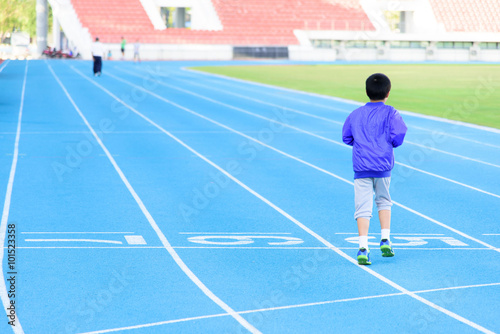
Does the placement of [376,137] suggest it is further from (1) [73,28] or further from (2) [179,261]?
(1) [73,28]

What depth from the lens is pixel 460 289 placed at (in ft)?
20.6

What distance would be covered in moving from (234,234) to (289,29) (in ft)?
213

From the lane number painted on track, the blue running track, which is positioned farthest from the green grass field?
the lane number painted on track

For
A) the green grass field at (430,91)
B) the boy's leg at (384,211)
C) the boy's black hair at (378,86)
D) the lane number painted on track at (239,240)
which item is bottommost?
the green grass field at (430,91)

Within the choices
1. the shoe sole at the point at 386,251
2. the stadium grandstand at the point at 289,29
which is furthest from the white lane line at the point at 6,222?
the stadium grandstand at the point at 289,29

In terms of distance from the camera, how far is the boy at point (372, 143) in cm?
699

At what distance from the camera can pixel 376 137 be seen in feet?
23.0

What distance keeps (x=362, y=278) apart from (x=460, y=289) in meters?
0.78

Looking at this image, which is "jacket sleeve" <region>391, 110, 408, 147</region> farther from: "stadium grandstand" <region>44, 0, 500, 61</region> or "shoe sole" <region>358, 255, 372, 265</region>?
"stadium grandstand" <region>44, 0, 500, 61</region>

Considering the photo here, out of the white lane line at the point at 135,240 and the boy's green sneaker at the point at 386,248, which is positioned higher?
the boy's green sneaker at the point at 386,248

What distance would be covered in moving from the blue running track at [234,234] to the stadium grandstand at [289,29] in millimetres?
47039

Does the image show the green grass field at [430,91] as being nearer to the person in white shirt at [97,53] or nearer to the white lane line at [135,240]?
the person in white shirt at [97,53]

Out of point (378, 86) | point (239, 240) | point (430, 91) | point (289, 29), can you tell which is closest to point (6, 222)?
point (239, 240)

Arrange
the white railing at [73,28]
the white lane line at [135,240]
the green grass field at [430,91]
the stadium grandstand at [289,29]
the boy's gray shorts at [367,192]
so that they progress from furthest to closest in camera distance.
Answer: the stadium grandstand at [289,29], the white railing at [73,28], the green grass field at [430,91], the white lane line at [135,240], the boy's gray shorts at [367,192]
